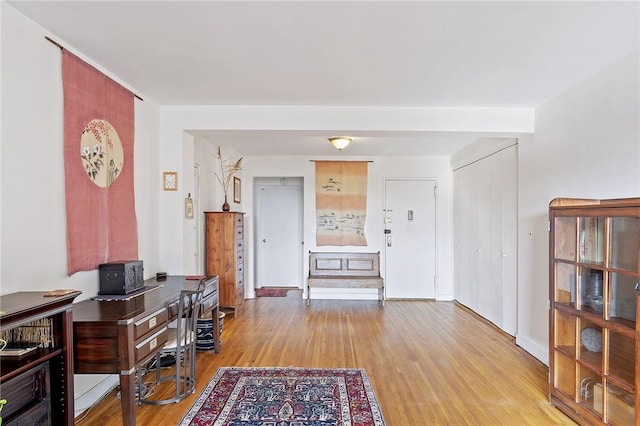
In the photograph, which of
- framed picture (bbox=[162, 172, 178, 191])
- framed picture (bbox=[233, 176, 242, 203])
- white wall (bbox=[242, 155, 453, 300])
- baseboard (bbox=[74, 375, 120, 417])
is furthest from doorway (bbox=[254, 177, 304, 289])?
baseboard (bbox=[74, 375, 120, 417])

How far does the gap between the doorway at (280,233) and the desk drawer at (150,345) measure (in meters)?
4.18

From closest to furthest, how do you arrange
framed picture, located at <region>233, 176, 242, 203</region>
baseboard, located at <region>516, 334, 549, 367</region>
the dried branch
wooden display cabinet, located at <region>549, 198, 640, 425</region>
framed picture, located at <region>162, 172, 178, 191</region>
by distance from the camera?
1. wooden display cabinet, located at <region>549, 198, 640, 425</region>
2. baseboard, located at <region>516, 334, 549, 367</region>
3. framed picture, located at <region>162, 172, 178, 191</region>
4. the dried branch
5. framed picture, located at <region>233, 176, 242, 203</region>

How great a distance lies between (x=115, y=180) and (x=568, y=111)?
12.0ft

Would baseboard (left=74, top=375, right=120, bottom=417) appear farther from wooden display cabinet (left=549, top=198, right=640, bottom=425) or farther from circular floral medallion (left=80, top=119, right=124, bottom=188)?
wooden display cabinet (left=549, top=198, right=640, bottom=425)

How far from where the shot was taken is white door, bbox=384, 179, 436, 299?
18.6 ft

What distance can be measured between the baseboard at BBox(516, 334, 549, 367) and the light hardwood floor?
0.17 ft

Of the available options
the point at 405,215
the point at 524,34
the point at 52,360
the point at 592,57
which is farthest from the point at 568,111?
the point at 52,360

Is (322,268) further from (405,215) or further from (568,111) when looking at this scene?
(568,111)

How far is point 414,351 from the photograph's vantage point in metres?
3.41

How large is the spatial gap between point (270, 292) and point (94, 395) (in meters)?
3.79

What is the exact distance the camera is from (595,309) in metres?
2.15

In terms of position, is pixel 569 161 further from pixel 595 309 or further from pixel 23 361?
pixel 23 361

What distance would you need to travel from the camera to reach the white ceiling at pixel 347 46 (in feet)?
5.83

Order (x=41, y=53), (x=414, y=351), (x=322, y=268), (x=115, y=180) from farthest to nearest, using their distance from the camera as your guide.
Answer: (x=322, y=268) → (x=414, y=351) → (x=115, y=180) → (x=41, y=53)
